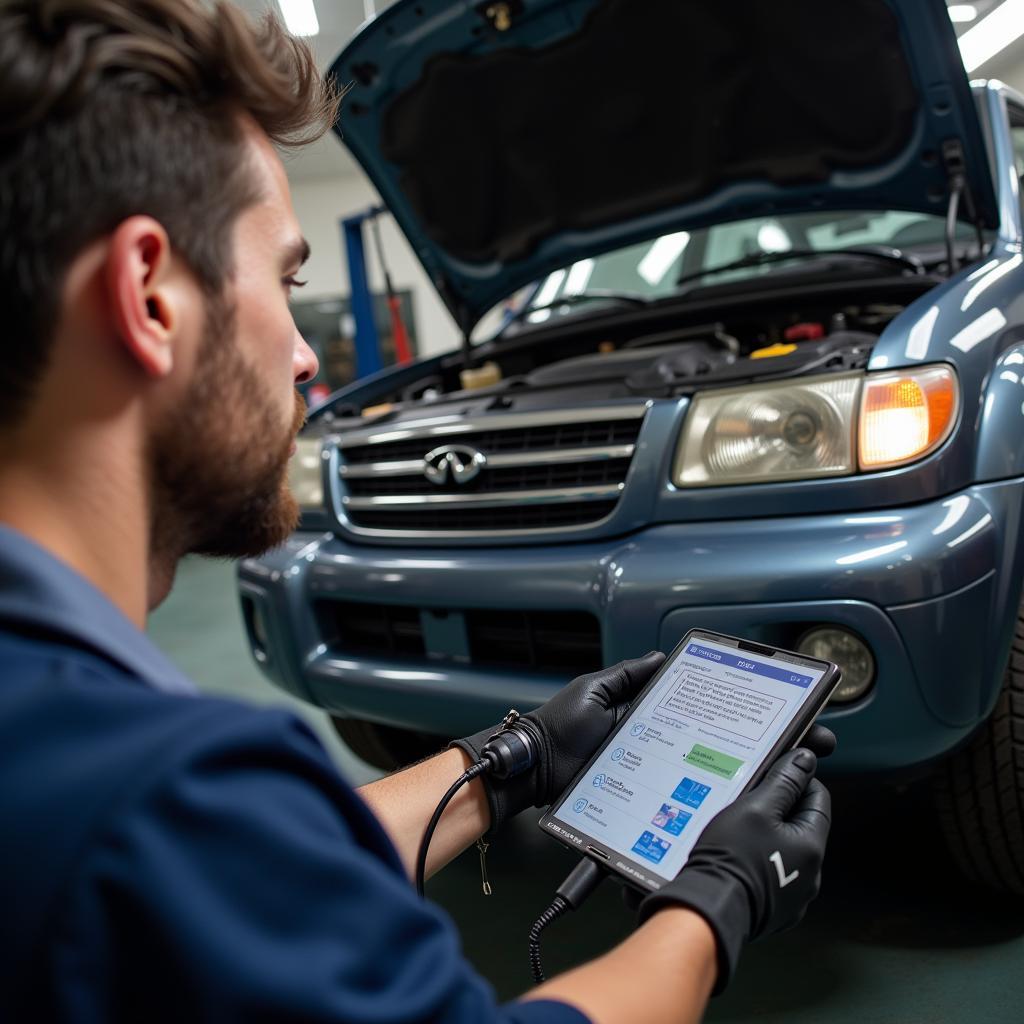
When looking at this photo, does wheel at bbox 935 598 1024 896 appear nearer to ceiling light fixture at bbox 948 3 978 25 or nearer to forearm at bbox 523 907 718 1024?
forearm at bbox 523 907 718 1024

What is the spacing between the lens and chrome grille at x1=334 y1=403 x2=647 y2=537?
1.66m

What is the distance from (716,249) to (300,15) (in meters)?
5.45

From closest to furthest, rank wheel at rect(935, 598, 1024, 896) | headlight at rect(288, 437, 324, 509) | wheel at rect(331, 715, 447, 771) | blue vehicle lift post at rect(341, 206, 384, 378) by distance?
wheel at rect(935, 598, 1024, 896)
headlight at rect(288, 437, 324, 509)
wheel at rect(331, 715, 447, 771)
blue vehicle lift post at rect(341, 206, 384, 378)

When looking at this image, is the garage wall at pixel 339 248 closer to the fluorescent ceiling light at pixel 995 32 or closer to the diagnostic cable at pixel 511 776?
the fluorescent ceiling light at pixel 995 32

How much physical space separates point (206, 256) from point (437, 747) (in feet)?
6.12

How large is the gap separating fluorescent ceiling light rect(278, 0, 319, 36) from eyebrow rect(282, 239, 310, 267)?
648 cm

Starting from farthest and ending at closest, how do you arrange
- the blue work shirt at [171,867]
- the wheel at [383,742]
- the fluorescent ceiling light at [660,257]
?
the fluorescent ceiling light at [660,257] < the wheel at [383,742] < the blue work shirt at [171,867]

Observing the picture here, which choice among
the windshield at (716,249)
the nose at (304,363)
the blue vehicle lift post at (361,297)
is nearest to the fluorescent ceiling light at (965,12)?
the blue vehicle lift post at (361,297)

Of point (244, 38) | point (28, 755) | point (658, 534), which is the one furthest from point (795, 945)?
point (244, 38)

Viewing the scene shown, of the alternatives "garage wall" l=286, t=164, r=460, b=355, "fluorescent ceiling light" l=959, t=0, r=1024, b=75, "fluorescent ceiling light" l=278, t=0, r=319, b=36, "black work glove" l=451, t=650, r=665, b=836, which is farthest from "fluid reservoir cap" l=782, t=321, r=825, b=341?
"garage wall" l=286, t=164, r=460, b=355

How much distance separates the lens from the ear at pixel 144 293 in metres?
0.63

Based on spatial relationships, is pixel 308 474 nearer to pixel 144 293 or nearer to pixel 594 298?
pixel 594 298

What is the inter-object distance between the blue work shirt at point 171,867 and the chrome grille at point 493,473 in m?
1.14

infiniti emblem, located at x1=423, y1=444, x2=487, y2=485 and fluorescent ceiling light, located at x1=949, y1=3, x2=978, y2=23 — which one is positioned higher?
fluorescent ceiling light, located at x1=949, y1=3, x2=978, y2=23
